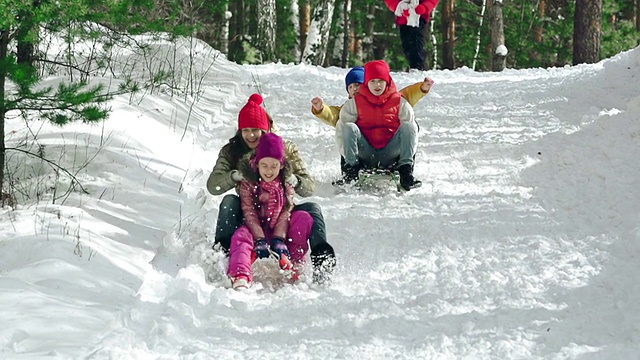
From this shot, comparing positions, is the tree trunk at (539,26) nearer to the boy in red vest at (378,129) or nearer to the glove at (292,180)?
the boy in red vest at (378,129)

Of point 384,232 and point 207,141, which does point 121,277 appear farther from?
point 207,141

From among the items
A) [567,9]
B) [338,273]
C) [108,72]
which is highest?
[567,9]

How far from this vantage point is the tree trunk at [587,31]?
15.3 metres

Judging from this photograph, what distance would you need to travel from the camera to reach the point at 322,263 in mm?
4773

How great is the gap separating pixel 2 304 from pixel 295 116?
6.16 m

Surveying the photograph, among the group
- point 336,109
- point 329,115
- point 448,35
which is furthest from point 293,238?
point 448,35

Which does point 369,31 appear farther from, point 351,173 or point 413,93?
point 351,173

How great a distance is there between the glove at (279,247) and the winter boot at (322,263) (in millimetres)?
166

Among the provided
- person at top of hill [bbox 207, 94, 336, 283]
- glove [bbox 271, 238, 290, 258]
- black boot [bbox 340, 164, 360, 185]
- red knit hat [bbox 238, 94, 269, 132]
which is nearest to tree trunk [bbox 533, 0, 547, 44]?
black boot [bbox 340, 164, 360, 185]

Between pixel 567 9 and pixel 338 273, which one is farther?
pixel 567 9

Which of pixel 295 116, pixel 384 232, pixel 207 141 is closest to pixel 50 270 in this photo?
pixel 384 232

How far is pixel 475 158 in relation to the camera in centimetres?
792

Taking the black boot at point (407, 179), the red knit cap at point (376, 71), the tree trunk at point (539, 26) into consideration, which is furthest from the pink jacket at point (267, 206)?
the tree trunk at point (539, 26)

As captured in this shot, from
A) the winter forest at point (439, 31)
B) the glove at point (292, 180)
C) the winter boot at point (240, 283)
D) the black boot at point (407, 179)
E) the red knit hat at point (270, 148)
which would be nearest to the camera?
the winter boot at point (240, 283)
